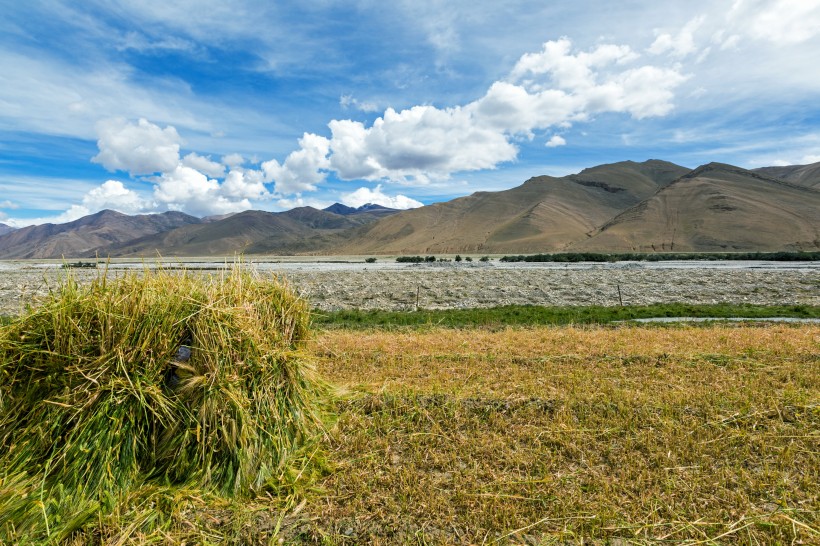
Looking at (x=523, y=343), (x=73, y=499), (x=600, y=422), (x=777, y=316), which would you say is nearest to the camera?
(x=73, y=499)

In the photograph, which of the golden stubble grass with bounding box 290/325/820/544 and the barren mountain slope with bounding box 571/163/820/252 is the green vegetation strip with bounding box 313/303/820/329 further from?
the barren mountain slope with bounding box 571/163/820/252

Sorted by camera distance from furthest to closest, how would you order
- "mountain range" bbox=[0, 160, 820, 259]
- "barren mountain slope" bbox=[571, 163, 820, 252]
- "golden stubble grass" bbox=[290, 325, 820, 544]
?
"mountain range" bbox=[0, 160, 820, 259] → "barren mountain slope" bbox=[571, 163, 820, 252] → "golden stubble grass" bbox=[290, 325, 820, 544]

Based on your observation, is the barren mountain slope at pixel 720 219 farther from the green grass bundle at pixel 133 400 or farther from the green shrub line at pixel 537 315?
the green grass bundle at pixel 133 400

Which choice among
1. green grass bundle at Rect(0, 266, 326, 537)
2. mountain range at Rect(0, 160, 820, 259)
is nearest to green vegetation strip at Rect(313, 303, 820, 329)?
green grass bundle at Rect(0, 266, 326, 537)

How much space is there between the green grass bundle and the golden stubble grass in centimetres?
100

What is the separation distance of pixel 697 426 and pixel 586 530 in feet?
8.27

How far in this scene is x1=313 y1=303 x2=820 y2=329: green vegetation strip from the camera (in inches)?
633

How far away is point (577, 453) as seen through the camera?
16.2 feet

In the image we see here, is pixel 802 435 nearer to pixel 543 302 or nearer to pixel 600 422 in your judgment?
pixel 600 422

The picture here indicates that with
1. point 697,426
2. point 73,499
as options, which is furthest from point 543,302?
point 73,499

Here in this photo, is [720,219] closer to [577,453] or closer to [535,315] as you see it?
[535,315]

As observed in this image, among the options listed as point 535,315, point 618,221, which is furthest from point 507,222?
point 535,315

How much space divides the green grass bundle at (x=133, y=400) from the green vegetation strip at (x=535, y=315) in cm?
1039

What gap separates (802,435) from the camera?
16.9ft
